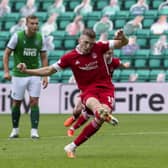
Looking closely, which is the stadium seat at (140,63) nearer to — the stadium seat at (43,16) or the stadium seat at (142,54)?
the stadium seat at (142,54)

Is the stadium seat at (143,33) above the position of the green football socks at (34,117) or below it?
below

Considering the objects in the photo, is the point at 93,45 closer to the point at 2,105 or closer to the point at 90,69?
the point at 90,69

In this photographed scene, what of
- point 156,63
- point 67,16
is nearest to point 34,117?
point 156,63

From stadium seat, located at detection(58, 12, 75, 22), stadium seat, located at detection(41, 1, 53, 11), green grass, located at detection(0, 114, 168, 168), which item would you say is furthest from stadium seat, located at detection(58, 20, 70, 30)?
green grass, located at detection(0, 114, 168, 168)

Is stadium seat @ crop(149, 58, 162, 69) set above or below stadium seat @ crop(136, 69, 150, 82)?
above

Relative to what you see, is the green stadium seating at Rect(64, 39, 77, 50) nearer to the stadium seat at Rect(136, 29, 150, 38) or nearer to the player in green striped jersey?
the stadium seat at Rect(136, 29, 150, 38)

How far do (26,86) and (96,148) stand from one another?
3101 millimetres

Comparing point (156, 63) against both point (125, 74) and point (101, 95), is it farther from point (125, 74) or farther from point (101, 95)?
point (101, 95)

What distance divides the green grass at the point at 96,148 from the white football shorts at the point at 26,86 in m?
0.75

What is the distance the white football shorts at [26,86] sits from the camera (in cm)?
1497

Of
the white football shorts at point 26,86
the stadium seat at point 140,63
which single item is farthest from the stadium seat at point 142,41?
the white football shorts at point 26,86

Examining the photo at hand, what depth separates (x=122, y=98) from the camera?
77.2ft

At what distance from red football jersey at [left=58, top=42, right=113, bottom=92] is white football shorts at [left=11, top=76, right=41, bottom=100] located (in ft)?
11.0

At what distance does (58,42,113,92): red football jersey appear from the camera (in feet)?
37.6
